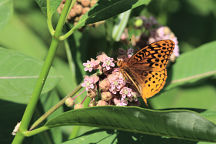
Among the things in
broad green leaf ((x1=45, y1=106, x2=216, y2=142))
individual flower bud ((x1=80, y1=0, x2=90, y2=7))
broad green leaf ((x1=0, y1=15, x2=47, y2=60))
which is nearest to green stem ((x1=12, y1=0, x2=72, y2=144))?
broad green leaf ((x1=45, y1=106, x2=216, y2=142))

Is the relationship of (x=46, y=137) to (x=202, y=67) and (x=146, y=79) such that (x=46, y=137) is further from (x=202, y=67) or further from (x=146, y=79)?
(x=202, y=67)

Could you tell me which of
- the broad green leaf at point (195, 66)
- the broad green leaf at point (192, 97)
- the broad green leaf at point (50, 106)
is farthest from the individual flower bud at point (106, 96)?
the broad green leaf at point (192, 97)

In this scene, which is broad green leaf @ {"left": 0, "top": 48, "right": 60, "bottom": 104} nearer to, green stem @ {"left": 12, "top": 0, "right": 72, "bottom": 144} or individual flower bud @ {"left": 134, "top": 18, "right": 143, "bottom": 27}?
green stem @ {"left": 12, "top": 0, "right": 72, "bottom": 144}

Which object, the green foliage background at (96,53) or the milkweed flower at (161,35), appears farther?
the milkweed flower at (161,35)

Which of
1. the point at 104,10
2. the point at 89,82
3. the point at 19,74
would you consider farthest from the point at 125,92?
the point at 19,74

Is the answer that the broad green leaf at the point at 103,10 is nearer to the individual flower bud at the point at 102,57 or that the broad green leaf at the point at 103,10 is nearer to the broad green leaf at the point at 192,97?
the individual flower bud at the point at 102,57

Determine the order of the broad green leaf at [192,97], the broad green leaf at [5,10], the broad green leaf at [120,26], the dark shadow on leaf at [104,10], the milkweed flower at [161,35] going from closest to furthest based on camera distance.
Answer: the dark shadow on leaf at [104,10] < the broad green leaf at [5,10] < the broad green leaf at [120,26] < the milkweed flower at [161,35] < the broad green leaf at [192,97]

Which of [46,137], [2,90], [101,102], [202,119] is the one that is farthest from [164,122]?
[46,137]
